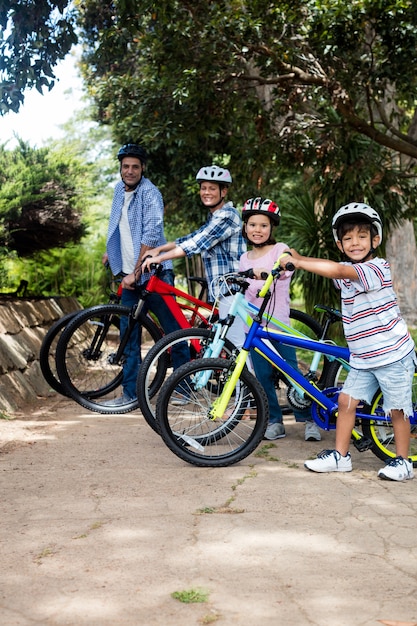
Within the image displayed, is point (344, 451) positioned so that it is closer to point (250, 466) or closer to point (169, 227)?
point (250, 466)

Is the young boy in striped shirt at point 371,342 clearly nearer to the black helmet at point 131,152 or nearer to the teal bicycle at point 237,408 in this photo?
the teal bicycle at point 237,408

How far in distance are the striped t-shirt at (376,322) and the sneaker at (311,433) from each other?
1154mm

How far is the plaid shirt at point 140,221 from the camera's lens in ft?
23.9

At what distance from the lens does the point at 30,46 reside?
7438 millimetres

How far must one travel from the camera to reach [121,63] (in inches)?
786

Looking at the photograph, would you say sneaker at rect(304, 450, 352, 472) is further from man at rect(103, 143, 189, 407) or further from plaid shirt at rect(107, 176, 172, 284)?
plaid shirt at rect(107, 176, 172, 284)

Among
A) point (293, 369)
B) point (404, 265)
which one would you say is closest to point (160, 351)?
point (293, 369)

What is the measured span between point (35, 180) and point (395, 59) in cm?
439

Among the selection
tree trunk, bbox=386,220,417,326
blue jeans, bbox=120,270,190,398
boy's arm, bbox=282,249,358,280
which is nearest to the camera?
boy's arm, bbox=282,249,358,280

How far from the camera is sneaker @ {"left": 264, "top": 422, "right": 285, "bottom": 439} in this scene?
20.4 ft

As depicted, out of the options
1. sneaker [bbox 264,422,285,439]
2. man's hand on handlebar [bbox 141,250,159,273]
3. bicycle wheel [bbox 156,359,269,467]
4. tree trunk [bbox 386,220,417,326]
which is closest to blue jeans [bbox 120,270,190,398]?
man's hand on handlebar [bbox 141,250,159,273]

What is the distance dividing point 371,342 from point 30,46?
4.21 meters

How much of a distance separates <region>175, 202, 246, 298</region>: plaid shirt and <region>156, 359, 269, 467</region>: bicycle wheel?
159cm

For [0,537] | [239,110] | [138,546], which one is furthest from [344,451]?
[239,110]
